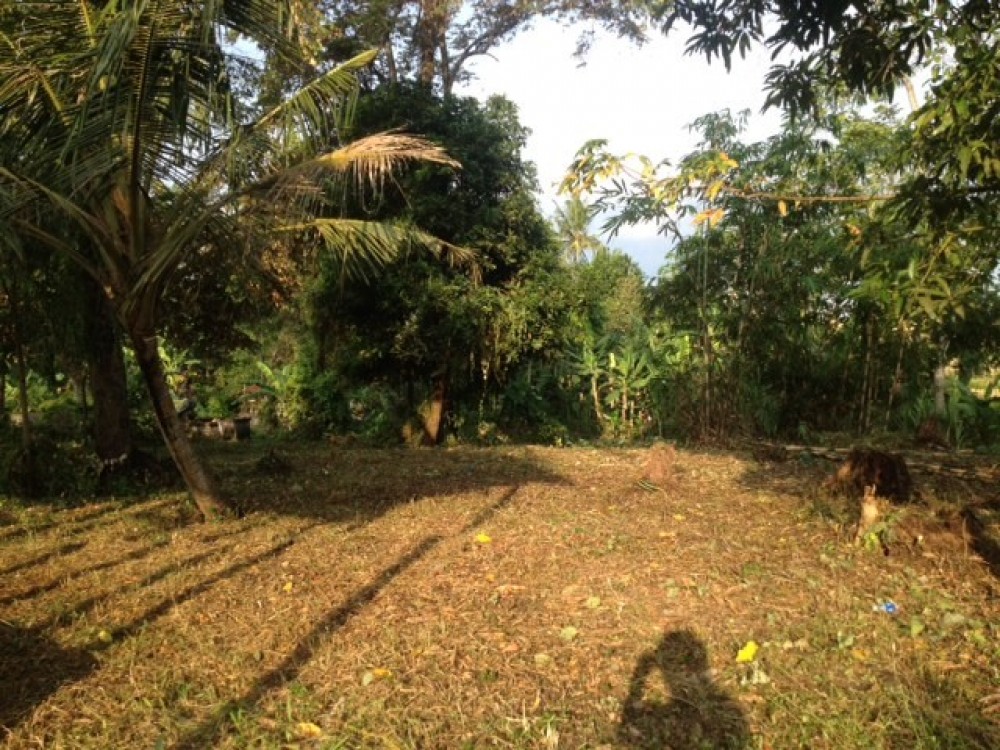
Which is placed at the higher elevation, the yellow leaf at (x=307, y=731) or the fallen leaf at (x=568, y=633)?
the fallen leaf at (x=568, y=633)

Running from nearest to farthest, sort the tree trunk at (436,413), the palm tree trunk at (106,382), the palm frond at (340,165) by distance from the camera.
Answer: the palm frond at (340,165) < the palm tree trunk at (106,382) < the tree trunk at (436,413)

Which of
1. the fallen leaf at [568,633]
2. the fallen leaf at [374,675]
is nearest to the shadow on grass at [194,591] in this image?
the fallen leaf at [374,675]

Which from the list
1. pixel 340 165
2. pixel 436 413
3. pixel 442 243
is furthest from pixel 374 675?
pixel 436 413

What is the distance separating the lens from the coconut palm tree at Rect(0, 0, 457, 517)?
14.6 ft

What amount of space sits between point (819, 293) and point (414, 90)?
596cm

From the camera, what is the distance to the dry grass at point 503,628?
2873 mm

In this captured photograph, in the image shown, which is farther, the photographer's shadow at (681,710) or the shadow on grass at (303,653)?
the shadow on grass at (303,653)

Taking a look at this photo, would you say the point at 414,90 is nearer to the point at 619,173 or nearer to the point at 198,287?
the point at 198,287

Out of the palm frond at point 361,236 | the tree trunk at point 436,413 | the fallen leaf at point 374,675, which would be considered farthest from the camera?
the tree trunk at point 436,413

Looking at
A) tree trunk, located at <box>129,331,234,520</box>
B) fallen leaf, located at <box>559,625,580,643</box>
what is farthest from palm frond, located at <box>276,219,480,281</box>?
fallen leaf, located at <box>559,625,580,643</box>

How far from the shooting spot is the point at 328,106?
567 centimetres

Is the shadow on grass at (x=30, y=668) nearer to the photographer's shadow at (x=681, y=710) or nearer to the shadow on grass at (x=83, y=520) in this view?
the shadow on grass at (x=83, y=520)

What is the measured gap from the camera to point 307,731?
285 cm

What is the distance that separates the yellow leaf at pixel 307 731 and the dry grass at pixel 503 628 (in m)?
0.01
